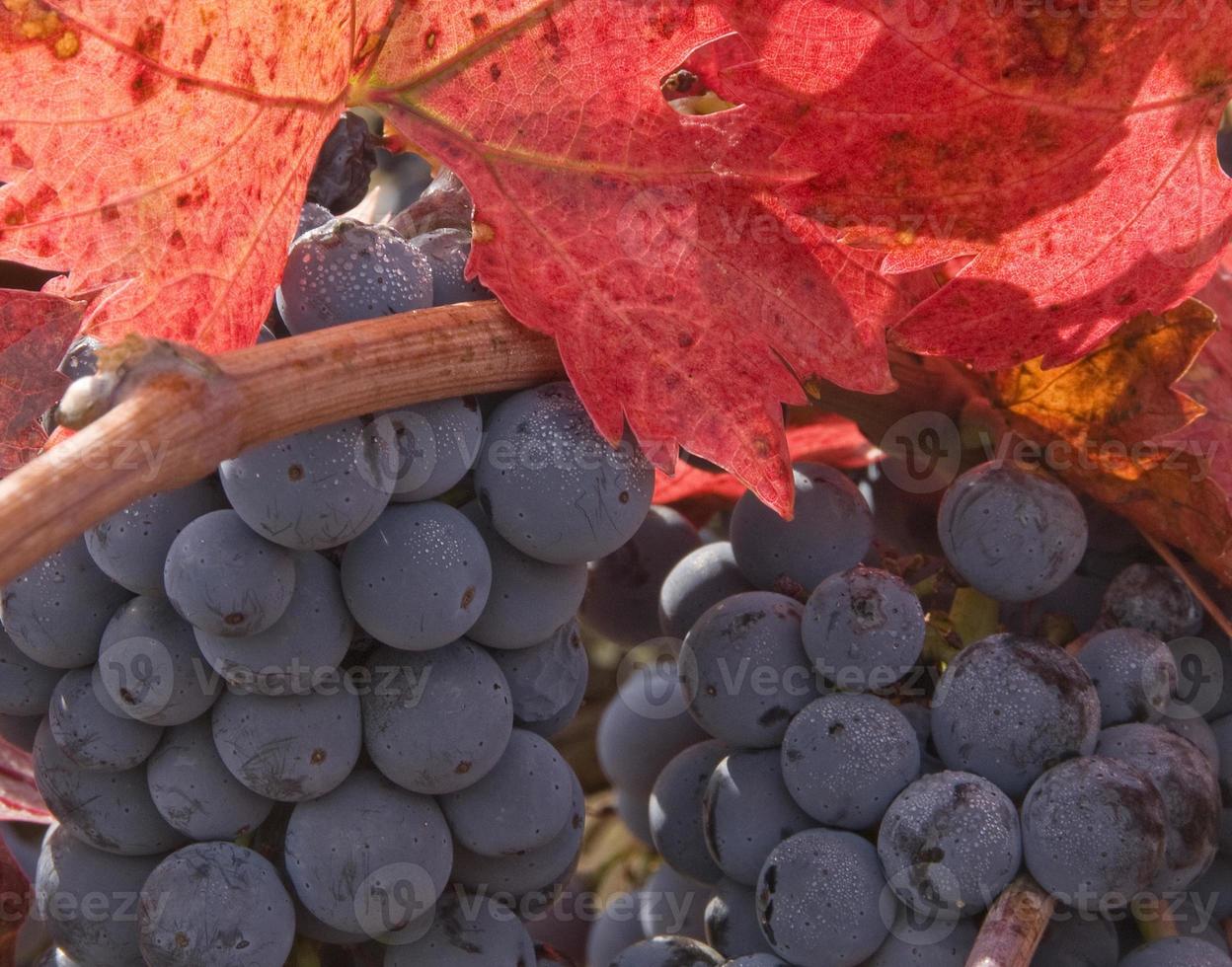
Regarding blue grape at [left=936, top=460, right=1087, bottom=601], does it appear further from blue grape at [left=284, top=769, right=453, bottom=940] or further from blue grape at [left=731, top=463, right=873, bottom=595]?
blue grape at [left=284, top=769, right=453, bottom=940]

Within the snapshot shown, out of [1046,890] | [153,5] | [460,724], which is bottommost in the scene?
[1046,890]

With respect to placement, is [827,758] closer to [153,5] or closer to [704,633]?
[704,633]

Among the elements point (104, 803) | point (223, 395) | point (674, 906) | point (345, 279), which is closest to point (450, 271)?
point (345, 279)

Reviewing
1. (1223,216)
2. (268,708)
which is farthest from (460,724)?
(1223,216)

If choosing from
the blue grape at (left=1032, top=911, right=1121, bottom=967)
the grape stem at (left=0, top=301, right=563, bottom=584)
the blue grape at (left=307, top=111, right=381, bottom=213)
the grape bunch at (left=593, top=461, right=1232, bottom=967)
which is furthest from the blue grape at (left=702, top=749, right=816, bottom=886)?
the blue grape at (left=307, top=111, right=381, bottom=213)

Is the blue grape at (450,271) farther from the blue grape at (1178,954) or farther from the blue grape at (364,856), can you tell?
the blue grape at (1178,954)

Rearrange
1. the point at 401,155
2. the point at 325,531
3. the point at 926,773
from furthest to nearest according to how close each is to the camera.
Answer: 1. the point at 401,155
2. the point at 926,773
3. the point at 325,531
